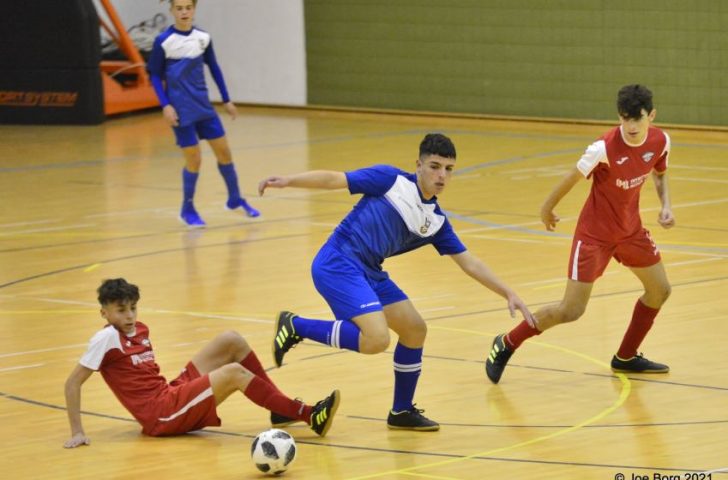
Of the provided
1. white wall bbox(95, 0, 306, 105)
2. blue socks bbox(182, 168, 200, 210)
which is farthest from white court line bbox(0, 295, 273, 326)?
white wall bbox(95, 0, 306, 105)

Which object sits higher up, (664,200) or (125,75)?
(664,200)

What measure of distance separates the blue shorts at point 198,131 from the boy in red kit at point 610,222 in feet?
22.8

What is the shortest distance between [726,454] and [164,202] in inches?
419

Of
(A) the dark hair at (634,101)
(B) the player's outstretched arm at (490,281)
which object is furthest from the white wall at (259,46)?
(B) the player's outstretched arm at (490,281)

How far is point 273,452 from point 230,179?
8.86m

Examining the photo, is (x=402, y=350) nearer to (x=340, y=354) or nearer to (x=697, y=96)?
(x=340, y=354)

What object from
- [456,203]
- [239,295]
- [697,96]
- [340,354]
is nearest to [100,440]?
[340,354]

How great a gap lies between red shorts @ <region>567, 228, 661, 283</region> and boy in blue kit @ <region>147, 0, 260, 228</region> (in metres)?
6.97

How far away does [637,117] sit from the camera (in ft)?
27.2

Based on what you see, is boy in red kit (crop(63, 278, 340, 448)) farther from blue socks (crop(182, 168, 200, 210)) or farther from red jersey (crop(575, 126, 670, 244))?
blue socks (crop(182, 168, 200, 210))

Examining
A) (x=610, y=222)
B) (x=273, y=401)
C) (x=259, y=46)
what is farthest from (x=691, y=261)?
(x=259, y=46)

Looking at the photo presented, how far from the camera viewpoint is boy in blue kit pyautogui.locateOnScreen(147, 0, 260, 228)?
14.9 meters

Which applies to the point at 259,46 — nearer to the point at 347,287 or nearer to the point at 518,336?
the point at 518,336

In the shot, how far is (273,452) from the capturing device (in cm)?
676
